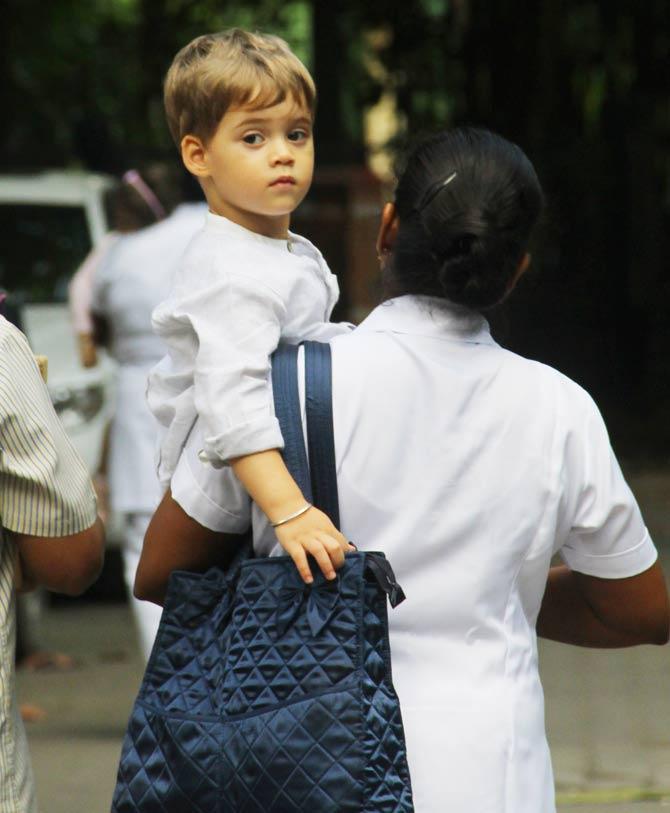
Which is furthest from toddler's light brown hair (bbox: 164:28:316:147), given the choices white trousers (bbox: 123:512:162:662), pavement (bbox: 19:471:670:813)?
white trousers (bbox: 123:512:162:662)

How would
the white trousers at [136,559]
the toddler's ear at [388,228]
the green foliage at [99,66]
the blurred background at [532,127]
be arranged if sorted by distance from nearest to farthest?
the toddler's ear at [388,228], the white trousers at [136,559], the blurred background at [532,127], the green foliage at [99,66]

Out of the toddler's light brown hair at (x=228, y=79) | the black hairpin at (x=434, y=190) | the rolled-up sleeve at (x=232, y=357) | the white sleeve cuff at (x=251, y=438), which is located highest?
the toddler's light brown hair at (x=228, y=79)

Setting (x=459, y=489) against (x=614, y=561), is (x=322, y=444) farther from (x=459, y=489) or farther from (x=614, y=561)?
(x=614, y=561)

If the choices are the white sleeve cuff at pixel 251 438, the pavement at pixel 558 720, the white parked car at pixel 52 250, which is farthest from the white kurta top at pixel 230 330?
the white parked car at pixel 52 250

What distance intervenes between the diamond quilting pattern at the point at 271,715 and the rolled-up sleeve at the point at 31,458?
1.09ft

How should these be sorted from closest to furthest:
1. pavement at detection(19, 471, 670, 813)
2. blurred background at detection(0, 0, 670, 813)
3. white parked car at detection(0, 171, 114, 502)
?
pavement at detection(19, 471, 670, 813)
white parked car at detection(0, 171, 114, 502)
blurred background at detection(0, 0, 670, 813)

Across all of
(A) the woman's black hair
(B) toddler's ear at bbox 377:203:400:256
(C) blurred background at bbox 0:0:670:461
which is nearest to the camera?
(A) the woman's black hair

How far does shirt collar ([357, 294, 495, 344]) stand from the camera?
2.56 metres

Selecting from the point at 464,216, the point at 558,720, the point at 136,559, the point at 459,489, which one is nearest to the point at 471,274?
the point at 464,216

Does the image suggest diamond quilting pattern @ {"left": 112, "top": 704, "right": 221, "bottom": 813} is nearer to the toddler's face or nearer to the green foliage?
the toddler's face

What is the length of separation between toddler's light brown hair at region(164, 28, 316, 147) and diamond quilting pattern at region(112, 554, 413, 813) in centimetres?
70

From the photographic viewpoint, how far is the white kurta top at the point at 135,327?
622cm

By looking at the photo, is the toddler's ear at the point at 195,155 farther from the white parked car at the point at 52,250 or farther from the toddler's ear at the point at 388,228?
the white parked car at the point at 52,250

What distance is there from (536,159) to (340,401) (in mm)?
14129
